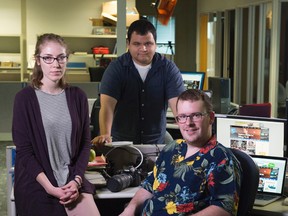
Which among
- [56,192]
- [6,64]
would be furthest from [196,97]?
[6,64]

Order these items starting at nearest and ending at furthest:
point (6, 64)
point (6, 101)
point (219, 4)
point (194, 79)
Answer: point (194, 79), point (6, 101), point (6, 64), point (219, 4)

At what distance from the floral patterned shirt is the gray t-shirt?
0.51 meters

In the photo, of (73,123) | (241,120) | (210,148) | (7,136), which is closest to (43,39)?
(73,123)

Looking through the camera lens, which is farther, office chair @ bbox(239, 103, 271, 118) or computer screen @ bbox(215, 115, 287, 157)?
office chair @ bbox(239, 103, 271, 118)

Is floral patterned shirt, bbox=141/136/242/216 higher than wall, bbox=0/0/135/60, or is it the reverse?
wall, bbox=0/0/135/60

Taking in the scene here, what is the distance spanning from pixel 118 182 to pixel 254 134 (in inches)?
33.5

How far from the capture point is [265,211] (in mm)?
2605

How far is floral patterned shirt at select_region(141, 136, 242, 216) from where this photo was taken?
7.27 feet

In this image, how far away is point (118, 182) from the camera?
2764 millimetres

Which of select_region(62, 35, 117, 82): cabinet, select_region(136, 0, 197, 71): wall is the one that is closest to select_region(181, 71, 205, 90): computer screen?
select_region(62, 35, 117, 82): cabinet

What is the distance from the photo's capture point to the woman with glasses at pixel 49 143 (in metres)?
2.58

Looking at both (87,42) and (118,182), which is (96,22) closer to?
(87,42)

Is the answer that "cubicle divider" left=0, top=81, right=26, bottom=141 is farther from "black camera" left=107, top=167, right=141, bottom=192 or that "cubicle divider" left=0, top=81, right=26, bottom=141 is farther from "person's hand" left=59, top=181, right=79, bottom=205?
"person's hand" left=59, top=181, right=79, bottom=205

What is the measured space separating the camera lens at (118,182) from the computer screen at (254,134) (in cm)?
69
